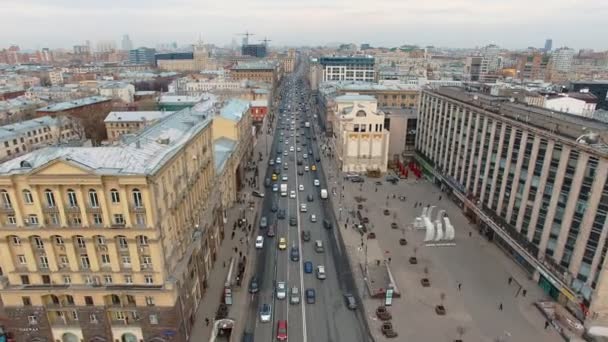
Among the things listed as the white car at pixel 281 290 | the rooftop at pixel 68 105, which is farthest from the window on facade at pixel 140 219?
the rooftop at pixel 68 105

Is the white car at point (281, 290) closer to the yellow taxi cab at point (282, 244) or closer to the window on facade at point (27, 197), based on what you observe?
the yellow taxi cab at point (282, 244)

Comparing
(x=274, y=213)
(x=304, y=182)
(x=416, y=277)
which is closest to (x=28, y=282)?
(x=274, y=213)

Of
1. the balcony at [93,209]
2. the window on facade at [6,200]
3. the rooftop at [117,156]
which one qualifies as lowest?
the balcony at [93,209]

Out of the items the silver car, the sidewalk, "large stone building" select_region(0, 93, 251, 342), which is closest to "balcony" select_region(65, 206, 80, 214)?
"large stone building" select_region(0, 93, 251, 342)

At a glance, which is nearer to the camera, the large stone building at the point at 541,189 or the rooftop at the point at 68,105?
the large stone building at the point at 541,189

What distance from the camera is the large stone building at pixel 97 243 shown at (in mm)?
40062

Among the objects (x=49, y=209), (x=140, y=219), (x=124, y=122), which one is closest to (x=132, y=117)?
(x=124, y=122)

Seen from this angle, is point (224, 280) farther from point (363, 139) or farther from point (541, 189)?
point (363, 139)

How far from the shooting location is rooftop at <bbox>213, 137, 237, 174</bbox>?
256ft

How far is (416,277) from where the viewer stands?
206 ft

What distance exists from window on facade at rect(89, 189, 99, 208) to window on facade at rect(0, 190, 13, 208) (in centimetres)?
884

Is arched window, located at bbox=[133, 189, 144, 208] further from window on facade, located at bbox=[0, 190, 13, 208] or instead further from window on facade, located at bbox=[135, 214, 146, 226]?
window on facade, located at bbox=[0, 190, 13, 208]

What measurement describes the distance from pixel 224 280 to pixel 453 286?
3860 cm

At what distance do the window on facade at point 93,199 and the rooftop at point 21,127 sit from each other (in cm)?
9234
